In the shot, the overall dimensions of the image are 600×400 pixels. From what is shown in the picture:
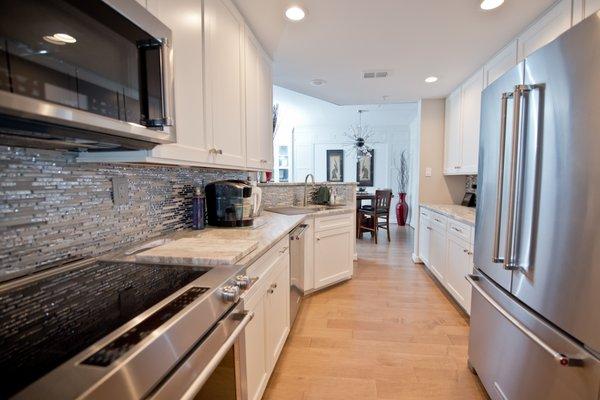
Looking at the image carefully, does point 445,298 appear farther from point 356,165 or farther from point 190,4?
point 356,165

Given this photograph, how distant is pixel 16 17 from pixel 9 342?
2.19 feet

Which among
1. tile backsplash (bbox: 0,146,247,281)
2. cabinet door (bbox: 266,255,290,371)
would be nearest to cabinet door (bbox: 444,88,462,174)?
cabinet door (bbox: 266,255,290,371)

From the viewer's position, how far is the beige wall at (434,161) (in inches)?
150

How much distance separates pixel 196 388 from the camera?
Result: 2.43 ft

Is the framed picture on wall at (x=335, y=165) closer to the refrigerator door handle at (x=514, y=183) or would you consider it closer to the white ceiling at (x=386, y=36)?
the white ceiling at (x=386, y=36)

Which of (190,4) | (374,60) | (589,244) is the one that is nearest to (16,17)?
(190,4)

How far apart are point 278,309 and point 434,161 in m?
3.08

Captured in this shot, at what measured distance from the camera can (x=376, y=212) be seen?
5203 millimetres

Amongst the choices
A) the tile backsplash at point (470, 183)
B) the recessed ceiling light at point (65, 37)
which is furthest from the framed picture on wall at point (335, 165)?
the recessed ceiling light at point (65, 37)

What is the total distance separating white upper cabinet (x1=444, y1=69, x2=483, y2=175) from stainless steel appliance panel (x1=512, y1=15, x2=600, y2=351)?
190 cm

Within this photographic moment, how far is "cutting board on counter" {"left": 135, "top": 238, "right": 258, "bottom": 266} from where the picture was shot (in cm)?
111

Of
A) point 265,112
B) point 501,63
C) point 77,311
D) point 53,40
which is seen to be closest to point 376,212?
point 501,63

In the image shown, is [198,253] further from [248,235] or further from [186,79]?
[186,79]

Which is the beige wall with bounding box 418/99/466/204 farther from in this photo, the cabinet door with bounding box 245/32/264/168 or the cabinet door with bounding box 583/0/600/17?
the cabinet door with bounding box 245/32/264/168
